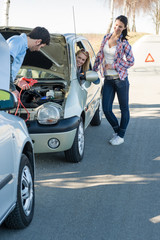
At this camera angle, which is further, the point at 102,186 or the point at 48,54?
the point at 48,54

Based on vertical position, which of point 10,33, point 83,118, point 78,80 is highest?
point 10,33

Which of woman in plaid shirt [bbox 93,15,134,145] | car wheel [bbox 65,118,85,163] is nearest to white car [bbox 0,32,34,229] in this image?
car wheel [bbox 65,118,85,163]

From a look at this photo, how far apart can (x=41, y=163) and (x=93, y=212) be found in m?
1.92

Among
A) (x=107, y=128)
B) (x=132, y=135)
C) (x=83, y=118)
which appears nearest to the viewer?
(x=83, y=118)

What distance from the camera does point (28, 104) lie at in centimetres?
616

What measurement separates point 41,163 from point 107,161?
927 mm

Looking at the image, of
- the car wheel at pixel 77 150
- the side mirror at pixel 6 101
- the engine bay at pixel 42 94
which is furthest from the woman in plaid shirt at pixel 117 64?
the side mirror at pixel 6 101

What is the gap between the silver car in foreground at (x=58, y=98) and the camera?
5855mm

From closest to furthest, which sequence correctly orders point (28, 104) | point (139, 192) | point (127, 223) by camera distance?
1. point (127, 223)
2. point (139, 192)
3. point (28, 104)

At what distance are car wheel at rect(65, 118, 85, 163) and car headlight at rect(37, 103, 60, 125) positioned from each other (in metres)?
0.44

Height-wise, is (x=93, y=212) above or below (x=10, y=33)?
below

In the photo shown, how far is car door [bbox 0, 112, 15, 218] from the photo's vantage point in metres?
3.37

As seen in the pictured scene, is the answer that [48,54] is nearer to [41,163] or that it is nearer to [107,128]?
[41,163]

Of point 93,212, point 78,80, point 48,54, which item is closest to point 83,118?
point 78,80
